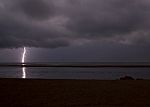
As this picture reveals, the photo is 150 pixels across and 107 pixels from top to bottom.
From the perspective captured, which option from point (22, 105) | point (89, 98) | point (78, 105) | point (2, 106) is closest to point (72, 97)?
point (89, 98)

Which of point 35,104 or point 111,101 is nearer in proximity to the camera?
point 35,104

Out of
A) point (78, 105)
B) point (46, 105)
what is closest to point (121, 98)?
point (78, 105)

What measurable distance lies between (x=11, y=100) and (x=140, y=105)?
7590 millimetres

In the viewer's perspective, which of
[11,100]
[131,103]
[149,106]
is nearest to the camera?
[149,106]

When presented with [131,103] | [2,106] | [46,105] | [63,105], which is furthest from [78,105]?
[2,106]

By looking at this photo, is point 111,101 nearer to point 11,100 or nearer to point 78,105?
point 78,105

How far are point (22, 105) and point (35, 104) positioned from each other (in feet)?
2.32

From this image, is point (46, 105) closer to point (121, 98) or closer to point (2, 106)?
point (2, 106)

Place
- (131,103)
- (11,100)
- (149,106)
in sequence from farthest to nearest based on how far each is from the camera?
(11,100)
(131,103)
(149,106)

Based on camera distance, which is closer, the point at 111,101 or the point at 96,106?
the point at 96,106

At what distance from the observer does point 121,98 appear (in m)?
15.7

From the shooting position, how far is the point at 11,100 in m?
15.0

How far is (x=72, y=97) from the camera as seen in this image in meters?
15.8

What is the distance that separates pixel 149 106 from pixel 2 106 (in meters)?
7.84
